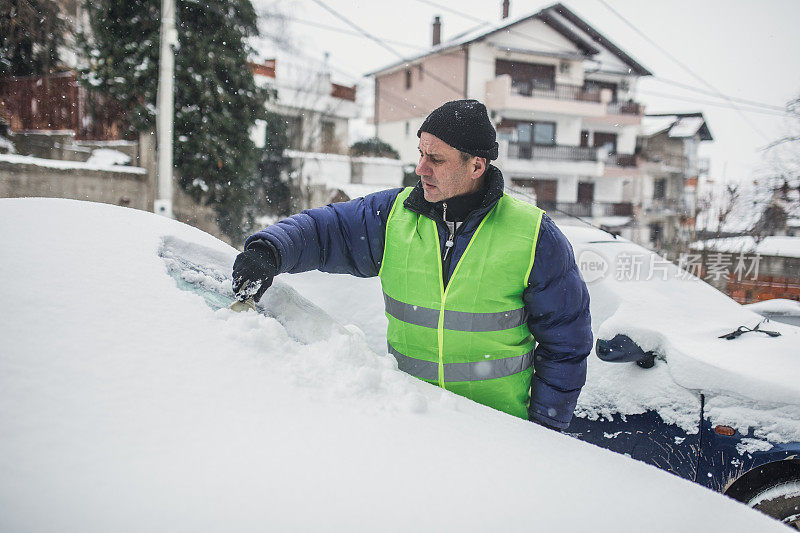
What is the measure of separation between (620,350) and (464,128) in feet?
4.08

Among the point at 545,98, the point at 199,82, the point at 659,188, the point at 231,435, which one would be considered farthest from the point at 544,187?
the point at 231,435

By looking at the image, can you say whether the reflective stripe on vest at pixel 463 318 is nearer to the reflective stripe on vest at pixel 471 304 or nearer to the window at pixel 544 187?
the reflective stripe on vest at pixel 471 304

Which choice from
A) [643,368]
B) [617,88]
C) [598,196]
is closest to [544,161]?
[598,196]

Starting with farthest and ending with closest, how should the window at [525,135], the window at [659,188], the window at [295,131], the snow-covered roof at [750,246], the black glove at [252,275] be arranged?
the window at [659,188], the window at [525,135], the window at [295,131], the snow-covered roof at [750,246], the black glove at [252,275]

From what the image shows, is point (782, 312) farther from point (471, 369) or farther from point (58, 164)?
point (58, 164)

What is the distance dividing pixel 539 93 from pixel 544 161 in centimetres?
279

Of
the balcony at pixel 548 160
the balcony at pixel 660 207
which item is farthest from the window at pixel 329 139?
the balcony at pixel 660 207

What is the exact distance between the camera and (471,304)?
5.66ft

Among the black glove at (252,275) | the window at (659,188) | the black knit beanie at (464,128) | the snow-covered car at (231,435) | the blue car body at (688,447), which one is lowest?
the blue car body at (688,447)

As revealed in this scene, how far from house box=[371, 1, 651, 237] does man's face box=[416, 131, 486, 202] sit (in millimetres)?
19407

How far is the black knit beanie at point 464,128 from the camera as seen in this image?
5.90 feet

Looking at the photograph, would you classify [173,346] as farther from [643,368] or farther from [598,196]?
[598,196]

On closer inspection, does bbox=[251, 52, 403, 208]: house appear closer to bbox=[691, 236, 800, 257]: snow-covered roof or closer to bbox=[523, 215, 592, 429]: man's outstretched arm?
bbox=[691, 236, 800, 257]: snow-covered roof

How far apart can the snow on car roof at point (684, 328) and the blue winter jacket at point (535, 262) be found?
0.67 metres
